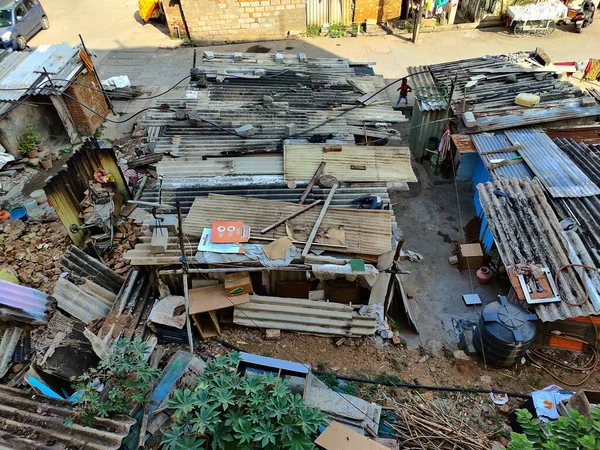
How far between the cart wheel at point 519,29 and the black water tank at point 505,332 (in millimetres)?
19645

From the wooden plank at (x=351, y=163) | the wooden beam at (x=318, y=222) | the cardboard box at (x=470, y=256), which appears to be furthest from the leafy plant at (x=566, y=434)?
the cardboard box at (x=470, y=256)

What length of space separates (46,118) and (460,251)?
1624 centimetres

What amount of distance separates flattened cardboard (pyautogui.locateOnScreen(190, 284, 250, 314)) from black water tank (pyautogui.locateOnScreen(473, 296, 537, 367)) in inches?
199

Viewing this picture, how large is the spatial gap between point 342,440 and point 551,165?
8925mm

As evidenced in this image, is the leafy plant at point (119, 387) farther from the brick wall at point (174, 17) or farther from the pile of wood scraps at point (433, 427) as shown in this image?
the brick wall at point (174, 17)

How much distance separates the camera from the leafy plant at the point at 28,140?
1434cm

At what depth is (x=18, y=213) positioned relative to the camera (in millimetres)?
12102

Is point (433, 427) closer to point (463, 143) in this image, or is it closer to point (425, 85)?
point (463, 143)

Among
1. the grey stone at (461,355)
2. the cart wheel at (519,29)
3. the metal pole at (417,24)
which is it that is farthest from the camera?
the cart wheel at (519,29)

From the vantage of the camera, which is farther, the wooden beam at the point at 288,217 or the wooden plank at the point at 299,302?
the wooden plank at the point at 299,302

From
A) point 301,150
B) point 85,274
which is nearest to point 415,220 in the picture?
point 301,150

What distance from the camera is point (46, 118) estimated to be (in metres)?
15.7

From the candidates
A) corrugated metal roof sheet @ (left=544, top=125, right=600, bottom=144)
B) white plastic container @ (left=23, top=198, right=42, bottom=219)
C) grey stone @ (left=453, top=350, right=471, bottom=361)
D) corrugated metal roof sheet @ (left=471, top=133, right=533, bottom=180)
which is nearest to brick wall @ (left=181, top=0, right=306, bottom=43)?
white plastic container @ (left=23, top=198, right=42, bottom=219)

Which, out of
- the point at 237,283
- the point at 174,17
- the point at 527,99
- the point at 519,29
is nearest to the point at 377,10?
the point at 519,29
